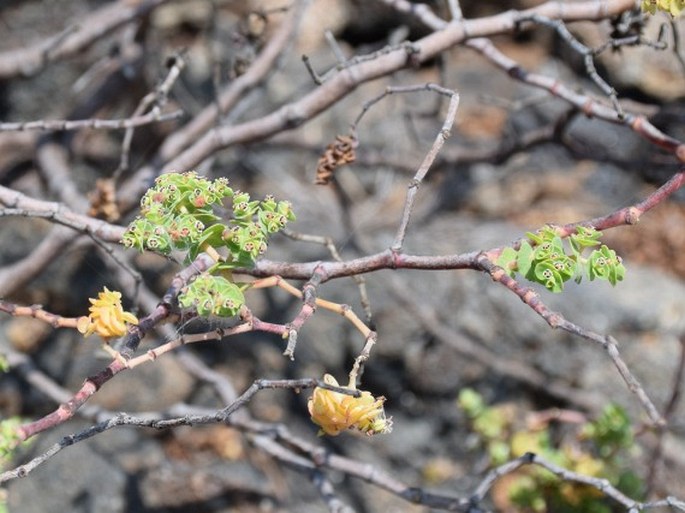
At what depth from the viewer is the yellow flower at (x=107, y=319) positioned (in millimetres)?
1270

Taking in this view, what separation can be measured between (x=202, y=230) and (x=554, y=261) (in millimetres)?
535

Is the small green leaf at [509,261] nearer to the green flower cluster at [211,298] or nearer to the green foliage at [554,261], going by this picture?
the green foliage at [554,261]

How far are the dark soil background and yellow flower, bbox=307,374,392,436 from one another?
1255 millimetres

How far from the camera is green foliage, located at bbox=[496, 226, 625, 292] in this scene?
1.30m

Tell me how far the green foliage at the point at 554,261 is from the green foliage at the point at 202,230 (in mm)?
376

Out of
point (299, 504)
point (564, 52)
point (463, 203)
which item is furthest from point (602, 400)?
point (564, 52)

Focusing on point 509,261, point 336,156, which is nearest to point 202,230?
point 509,261

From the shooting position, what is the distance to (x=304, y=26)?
9.98ft

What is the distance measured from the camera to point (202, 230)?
1.25m

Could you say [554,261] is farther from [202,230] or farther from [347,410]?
[202,230]

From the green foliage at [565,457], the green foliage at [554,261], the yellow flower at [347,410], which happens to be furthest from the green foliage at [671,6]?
the green foliage at [565,457]

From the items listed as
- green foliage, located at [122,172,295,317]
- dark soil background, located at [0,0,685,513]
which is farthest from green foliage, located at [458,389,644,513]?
green foliage, located at [122,172,295,317]

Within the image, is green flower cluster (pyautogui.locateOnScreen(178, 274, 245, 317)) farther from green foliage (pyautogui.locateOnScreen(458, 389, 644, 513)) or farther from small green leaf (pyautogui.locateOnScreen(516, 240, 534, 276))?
green foliage (pyautogui.locateOnScreen(458, 389, 644, 513))

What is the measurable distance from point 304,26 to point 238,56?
882mm
